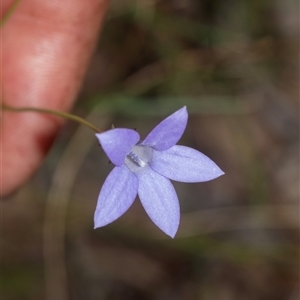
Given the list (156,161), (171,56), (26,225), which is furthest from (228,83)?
(156,161)

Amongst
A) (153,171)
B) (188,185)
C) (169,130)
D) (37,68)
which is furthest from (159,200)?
(188,185)

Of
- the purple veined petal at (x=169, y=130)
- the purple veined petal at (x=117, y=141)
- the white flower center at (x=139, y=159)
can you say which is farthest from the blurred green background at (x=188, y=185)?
the purple veined petal at (x=117, y=141)

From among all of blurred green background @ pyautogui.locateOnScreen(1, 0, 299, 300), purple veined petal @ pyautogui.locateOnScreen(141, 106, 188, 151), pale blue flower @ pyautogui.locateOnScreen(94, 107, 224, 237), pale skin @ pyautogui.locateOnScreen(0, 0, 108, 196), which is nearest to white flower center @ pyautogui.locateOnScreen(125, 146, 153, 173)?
pale blue flower @ pyautogui.locateOnScreen(94, 107, 224, 237)

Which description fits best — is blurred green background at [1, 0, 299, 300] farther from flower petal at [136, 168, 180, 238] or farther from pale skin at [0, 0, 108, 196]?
flower petal at [136, 168, 180, 238]

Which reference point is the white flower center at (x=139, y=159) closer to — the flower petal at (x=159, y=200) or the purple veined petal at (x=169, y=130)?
the flower petal at (x=159, y=200)

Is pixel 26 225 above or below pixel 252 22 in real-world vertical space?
below

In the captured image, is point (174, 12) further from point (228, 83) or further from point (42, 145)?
point (42, 145)
